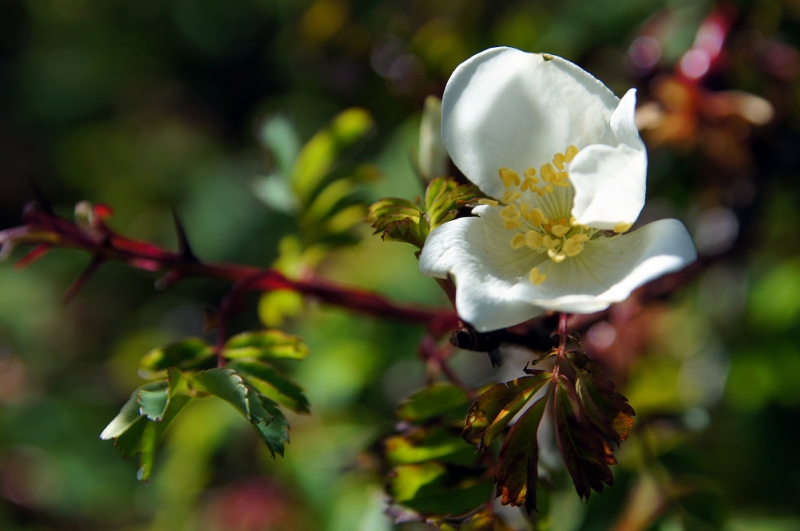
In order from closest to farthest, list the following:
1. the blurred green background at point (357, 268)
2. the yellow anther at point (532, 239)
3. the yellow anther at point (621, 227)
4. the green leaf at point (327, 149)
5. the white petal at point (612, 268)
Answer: the white petal at point (612, 268), the yellow anther at point (621, 227), the yellow anther at point (532, 239), the green leaf at point (327, 149), the blurred green background at point (357, 268)

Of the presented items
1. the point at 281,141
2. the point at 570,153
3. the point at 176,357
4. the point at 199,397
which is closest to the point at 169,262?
the point at 176,357

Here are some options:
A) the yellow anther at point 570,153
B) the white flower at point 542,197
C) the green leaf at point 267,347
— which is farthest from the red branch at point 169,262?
the yellow anther at point 570,153

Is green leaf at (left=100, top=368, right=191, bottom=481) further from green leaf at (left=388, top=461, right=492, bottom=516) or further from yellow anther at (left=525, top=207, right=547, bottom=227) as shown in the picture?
yellow anther at (left=525, top=207, right=547, bottom=227)

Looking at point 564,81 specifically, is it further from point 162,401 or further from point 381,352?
point 381,352

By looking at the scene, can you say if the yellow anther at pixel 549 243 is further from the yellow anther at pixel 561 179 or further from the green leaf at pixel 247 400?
the green leaf at pixel 247 400

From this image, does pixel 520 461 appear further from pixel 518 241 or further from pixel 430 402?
pixel 518 241
